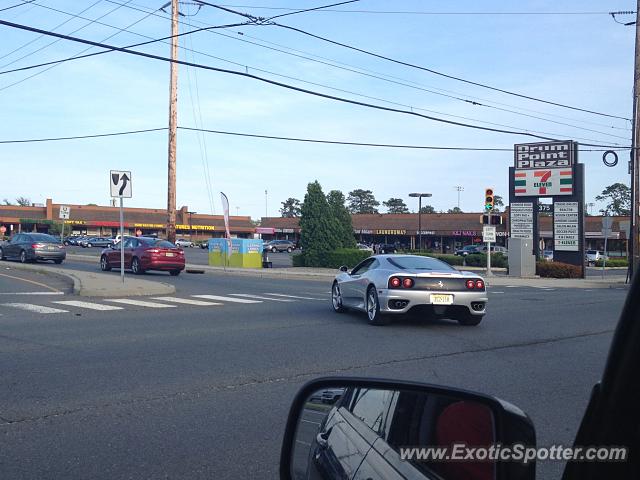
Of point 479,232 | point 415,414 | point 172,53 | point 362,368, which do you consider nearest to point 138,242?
point 172,53

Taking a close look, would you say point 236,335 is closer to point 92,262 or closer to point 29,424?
point 29,424

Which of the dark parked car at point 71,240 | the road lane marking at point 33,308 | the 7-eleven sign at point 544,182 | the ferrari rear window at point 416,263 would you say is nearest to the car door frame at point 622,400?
the ferrari rear window at point 416,263

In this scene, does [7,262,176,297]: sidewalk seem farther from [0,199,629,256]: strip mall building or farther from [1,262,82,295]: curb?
[0,199,629,256]: strip mall building

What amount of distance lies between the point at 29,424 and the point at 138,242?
2223 centimetres

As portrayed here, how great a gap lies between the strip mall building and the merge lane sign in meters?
54.6

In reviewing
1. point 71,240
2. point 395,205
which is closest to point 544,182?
point 71,240

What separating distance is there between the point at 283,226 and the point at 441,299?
89307 millimetres

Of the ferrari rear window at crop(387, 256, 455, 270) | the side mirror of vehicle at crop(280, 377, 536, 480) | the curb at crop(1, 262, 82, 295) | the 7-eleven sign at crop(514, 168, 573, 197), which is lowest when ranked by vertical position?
the curb at crop(1, 262, 82, 295)

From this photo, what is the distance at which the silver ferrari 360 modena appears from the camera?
12406mm

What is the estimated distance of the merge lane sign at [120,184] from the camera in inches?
768

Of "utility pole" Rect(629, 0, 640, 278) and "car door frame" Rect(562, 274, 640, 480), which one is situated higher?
"utility pole" Rect(629, 0, 640, 278)

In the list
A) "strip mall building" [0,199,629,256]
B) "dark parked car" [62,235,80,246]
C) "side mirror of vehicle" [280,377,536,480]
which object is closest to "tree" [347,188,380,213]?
"strip mall building" [0,199,629,256]

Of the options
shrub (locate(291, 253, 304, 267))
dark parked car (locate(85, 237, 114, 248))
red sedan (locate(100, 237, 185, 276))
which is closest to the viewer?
red sedan (locate(100, 237, 185, 276))

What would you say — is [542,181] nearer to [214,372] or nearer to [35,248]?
[35,248]
